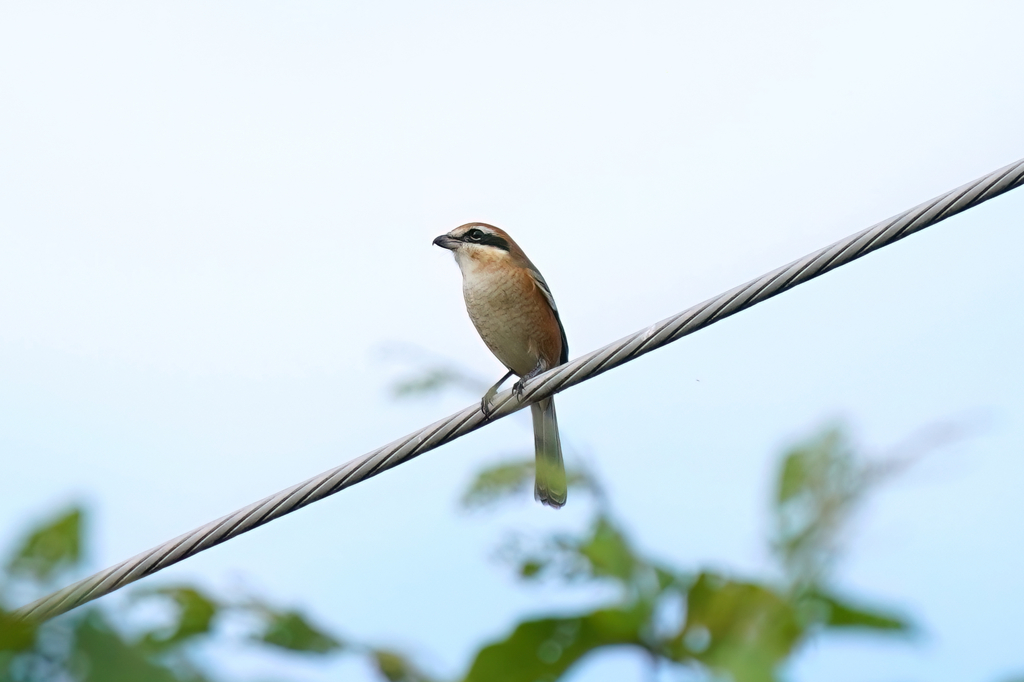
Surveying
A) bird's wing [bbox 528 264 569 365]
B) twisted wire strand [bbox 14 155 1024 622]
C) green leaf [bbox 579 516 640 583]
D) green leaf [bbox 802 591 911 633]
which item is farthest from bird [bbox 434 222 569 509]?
green leaf [bbox 802 591 911 633]

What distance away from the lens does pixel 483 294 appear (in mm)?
5328

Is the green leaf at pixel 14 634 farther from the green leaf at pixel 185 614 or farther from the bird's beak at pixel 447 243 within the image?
the bird's beak at pixel 447 243

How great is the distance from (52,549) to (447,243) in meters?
5.09

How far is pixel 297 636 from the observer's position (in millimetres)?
745

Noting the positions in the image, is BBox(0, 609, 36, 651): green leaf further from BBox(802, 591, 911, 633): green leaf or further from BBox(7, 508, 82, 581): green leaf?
BBox(802, 591, 911, 633): green leaf

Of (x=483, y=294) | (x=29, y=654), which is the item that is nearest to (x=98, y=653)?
(x=29, y=654)

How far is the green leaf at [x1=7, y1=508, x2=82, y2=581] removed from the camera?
56 cm

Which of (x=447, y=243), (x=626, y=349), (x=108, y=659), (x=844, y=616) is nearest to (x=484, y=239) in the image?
(x=447, y=243)

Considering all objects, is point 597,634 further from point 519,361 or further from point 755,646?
point 519,361

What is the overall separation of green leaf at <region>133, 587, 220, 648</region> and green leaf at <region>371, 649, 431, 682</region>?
0.12 m

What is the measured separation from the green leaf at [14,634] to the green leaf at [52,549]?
2 centimetres

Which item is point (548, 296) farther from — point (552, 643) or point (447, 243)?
point (552, 643)

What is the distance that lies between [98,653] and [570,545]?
386 millimetres

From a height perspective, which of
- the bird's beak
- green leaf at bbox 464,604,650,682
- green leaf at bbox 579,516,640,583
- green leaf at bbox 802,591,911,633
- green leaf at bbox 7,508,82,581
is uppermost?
the bird's beak
